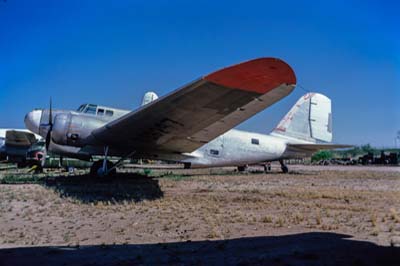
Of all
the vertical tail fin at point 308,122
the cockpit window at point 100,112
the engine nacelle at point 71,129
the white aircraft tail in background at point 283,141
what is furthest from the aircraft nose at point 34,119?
the vertical tail fin at point 308,122

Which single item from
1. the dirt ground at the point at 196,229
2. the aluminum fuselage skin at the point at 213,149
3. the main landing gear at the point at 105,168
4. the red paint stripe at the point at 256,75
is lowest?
the dirt ground at the point at 196,229

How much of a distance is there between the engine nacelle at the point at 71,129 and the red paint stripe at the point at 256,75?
693 centimetres

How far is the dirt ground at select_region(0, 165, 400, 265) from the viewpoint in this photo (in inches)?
158

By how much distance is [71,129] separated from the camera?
12828mm

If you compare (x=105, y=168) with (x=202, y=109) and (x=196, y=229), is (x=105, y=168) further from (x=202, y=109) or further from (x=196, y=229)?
(x=196, y=229)

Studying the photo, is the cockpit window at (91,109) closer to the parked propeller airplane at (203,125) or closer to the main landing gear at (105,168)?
the parked propeller airplane at (203,125)

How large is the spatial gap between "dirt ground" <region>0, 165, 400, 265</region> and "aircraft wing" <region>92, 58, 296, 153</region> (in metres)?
2.28

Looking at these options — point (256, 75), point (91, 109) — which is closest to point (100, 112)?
point (91, 109)

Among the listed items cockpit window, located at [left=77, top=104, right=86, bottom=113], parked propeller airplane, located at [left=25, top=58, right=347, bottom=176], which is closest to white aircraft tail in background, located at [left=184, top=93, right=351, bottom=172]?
parked propeller airplane, located at [left=25, top=58, right=347, bottom=176]

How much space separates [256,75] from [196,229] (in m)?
3.34

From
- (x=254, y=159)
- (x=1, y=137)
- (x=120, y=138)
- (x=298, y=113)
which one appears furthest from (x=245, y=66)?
(x=1, y=137)

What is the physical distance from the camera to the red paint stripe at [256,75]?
22.3 ft

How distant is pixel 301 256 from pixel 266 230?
5.41 ft

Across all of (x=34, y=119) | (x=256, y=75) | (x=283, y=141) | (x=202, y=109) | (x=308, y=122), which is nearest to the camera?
(x=256, y=75)
